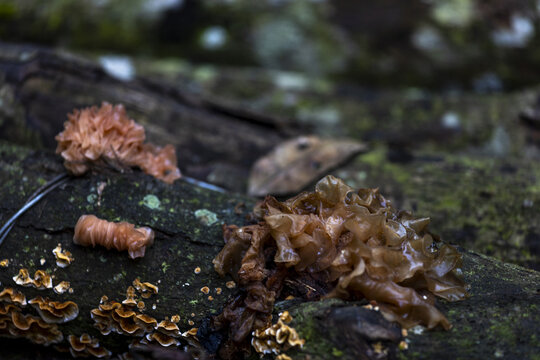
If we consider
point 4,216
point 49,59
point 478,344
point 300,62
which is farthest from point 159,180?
point 300,62

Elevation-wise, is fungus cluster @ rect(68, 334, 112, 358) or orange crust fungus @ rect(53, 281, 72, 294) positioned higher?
orange crust fungus @ rect(53, 281, 72, 294)

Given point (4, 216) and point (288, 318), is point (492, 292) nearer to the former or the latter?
point (288, 318)

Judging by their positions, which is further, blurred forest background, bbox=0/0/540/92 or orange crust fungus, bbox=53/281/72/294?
blurred forest background, bbox=0/0/540/92

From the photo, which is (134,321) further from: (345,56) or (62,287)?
(345,56)

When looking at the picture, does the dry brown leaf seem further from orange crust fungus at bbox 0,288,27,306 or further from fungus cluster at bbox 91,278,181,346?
orange crust fungus at bbox 0,288,27,306

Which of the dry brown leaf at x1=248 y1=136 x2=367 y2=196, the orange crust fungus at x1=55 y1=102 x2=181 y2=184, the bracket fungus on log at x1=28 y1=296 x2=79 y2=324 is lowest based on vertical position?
the bracket fungus on log at x1=28 y1=296 x2=79 y2=324

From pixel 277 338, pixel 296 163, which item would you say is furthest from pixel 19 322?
pixel 296 163

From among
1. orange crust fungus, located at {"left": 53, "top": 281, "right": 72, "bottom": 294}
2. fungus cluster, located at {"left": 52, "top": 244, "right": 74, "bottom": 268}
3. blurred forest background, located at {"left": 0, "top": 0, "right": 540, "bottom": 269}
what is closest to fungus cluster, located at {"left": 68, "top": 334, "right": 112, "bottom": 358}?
orange crust fungus, located at {"left": 53, "top": 281, "right": 72, "bottom": 294}
